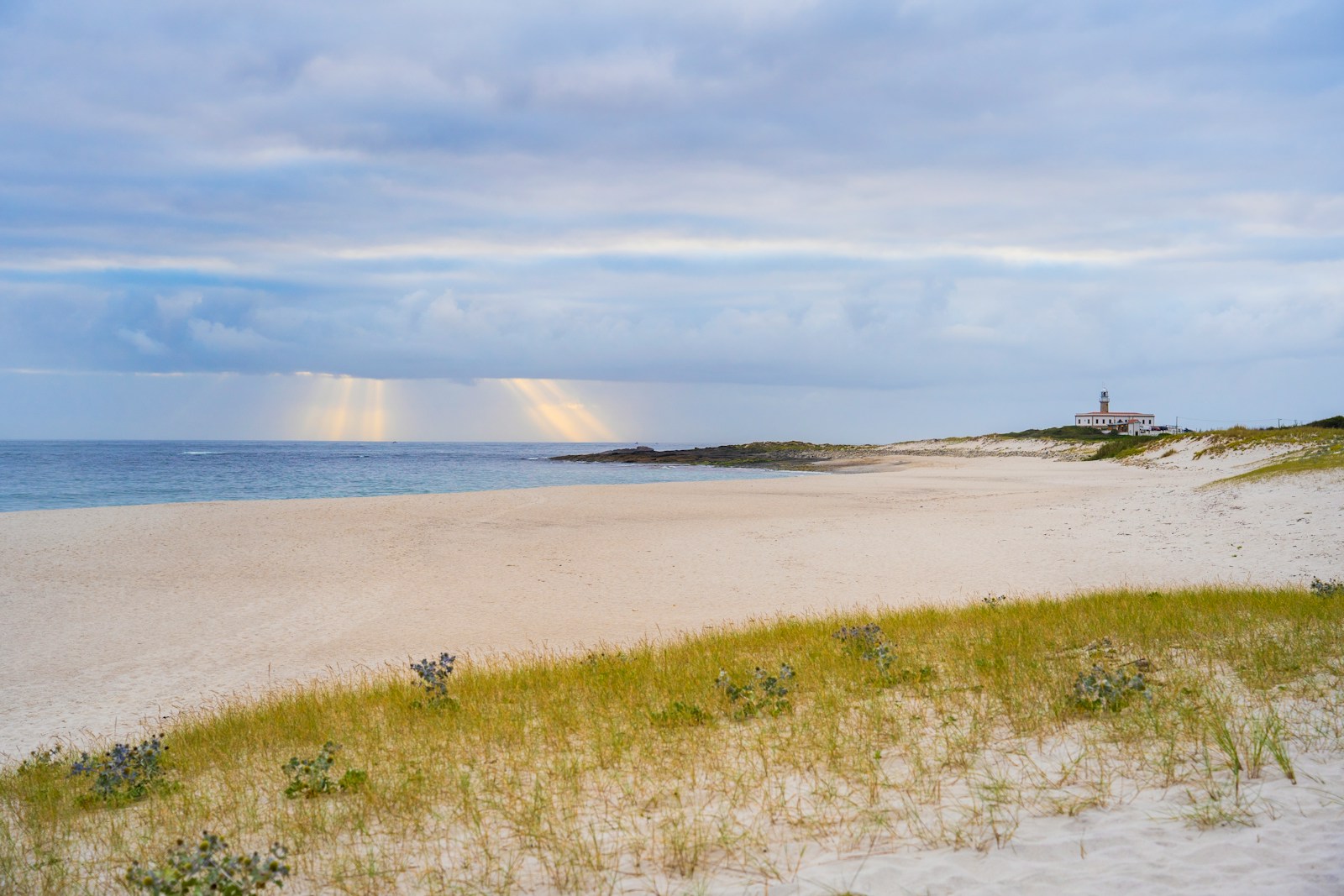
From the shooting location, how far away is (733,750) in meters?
6.33

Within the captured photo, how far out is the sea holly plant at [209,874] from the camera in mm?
4062

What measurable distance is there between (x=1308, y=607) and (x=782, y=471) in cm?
5964

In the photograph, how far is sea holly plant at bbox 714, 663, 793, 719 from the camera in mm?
7266

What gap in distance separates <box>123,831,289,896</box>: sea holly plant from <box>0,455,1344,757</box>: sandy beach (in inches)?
267

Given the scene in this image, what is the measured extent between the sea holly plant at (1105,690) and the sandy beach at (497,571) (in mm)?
7479

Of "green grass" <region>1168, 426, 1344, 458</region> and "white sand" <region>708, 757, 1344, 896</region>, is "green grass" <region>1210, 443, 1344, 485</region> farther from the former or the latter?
"white sand" <region>708, 757, 1344, 896</region>

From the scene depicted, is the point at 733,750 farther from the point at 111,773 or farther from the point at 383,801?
the point at 111,773

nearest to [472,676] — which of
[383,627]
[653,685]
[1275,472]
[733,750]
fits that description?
[653,685]

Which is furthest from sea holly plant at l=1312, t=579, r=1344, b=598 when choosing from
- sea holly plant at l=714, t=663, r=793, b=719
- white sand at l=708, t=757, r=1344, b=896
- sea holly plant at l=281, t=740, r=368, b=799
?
sea holly plant at l=281, t=740, r=368, b=799

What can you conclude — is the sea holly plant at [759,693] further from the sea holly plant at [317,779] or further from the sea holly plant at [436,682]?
the sea holly plant at [317,779]

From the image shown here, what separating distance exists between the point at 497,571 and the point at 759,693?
13.4 metres

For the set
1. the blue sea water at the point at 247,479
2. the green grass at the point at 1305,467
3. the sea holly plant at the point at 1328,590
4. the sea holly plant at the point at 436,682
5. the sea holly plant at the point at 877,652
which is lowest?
the blue sea water at the point at 247,479

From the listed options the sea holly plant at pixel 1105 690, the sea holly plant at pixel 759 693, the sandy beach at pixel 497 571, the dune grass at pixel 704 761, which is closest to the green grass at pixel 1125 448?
the sandy beach at pixel 497 571

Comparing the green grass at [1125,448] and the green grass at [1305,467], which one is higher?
the green grass at [1125,448]
